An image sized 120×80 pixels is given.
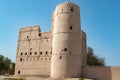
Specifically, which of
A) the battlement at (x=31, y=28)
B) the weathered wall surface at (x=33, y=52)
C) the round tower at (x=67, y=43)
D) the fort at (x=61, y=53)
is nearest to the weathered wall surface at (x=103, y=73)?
the fort at (x=61, y=53)

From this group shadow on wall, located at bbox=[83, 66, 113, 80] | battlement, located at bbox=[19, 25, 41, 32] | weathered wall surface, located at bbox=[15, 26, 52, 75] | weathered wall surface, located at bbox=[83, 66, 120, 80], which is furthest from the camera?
battlement, located at bbox=[19, 25, 41, 32]

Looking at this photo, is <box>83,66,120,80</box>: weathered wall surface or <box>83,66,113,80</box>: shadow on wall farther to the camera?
<box>83,66,113,80</box>: shadow on wall

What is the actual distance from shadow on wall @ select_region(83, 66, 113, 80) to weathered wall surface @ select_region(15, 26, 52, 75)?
757 centimetres

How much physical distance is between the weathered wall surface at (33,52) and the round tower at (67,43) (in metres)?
4.77

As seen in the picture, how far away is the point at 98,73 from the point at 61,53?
616 cm

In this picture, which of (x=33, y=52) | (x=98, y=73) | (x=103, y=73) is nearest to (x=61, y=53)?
(x=98, y=73)

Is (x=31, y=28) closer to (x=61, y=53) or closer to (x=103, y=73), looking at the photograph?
(x=61, y=53)

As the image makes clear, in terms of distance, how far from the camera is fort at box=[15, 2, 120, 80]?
86.9 ft

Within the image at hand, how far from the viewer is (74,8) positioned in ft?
96.5

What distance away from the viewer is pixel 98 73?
26391mm

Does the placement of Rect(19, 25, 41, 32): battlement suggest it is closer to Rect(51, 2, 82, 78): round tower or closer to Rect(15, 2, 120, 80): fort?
Rect(15, 2, 120, 80): fort

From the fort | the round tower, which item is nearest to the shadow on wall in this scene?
the fort

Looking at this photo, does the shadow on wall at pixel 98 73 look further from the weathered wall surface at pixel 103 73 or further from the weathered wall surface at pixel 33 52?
the weathered wall surface at pixel 33 52

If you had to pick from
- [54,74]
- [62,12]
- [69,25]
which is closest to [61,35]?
[69,25]
